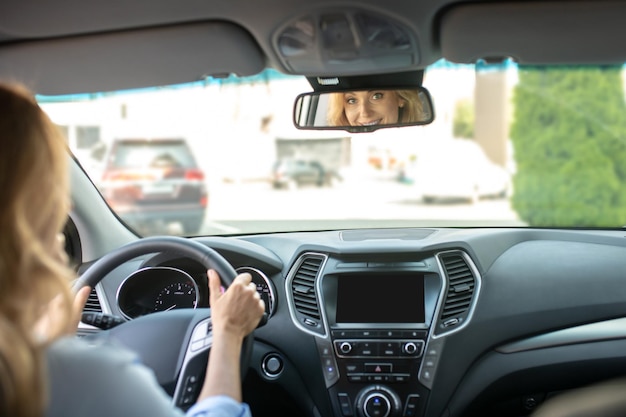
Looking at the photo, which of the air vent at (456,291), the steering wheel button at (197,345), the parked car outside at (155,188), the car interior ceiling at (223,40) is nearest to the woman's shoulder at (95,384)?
the steering wheel button at (197,345)

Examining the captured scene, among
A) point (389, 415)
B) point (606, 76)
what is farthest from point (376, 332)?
point (606, 76)

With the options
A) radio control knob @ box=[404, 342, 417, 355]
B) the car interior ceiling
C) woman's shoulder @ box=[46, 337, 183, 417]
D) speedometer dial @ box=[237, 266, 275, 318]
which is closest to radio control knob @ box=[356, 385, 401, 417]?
radio control knob @ box=[404, 342, 417, 355]

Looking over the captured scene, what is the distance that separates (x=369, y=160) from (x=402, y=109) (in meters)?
18.5

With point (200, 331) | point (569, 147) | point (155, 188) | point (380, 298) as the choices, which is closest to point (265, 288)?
point (380, 298)

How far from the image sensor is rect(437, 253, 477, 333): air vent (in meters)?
4.22

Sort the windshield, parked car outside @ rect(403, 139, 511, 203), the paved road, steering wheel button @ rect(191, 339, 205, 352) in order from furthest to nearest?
parked car outside @ rect(403, 139, 511, 203)
the paved road
the windshield
steering wheel button @ rect(191, 339, 205, 352)

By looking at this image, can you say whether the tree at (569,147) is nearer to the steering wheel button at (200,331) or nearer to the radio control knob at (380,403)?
the radio control knob at (380,403)

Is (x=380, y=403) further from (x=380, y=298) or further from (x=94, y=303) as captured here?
(x=94, y=303)

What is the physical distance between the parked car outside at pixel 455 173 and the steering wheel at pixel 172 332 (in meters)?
16.9

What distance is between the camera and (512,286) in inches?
169

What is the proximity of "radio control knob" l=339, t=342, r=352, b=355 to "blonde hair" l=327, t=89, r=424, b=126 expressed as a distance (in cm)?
123

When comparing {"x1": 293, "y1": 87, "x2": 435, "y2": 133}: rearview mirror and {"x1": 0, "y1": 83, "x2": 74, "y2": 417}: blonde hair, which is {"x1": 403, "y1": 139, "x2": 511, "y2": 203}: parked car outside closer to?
{"x1": 293, "y1": 87, "x2": 435, "y2": 133}: rearview mirror

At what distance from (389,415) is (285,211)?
52.3 feet

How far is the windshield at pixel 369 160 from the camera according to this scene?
17.2 m
